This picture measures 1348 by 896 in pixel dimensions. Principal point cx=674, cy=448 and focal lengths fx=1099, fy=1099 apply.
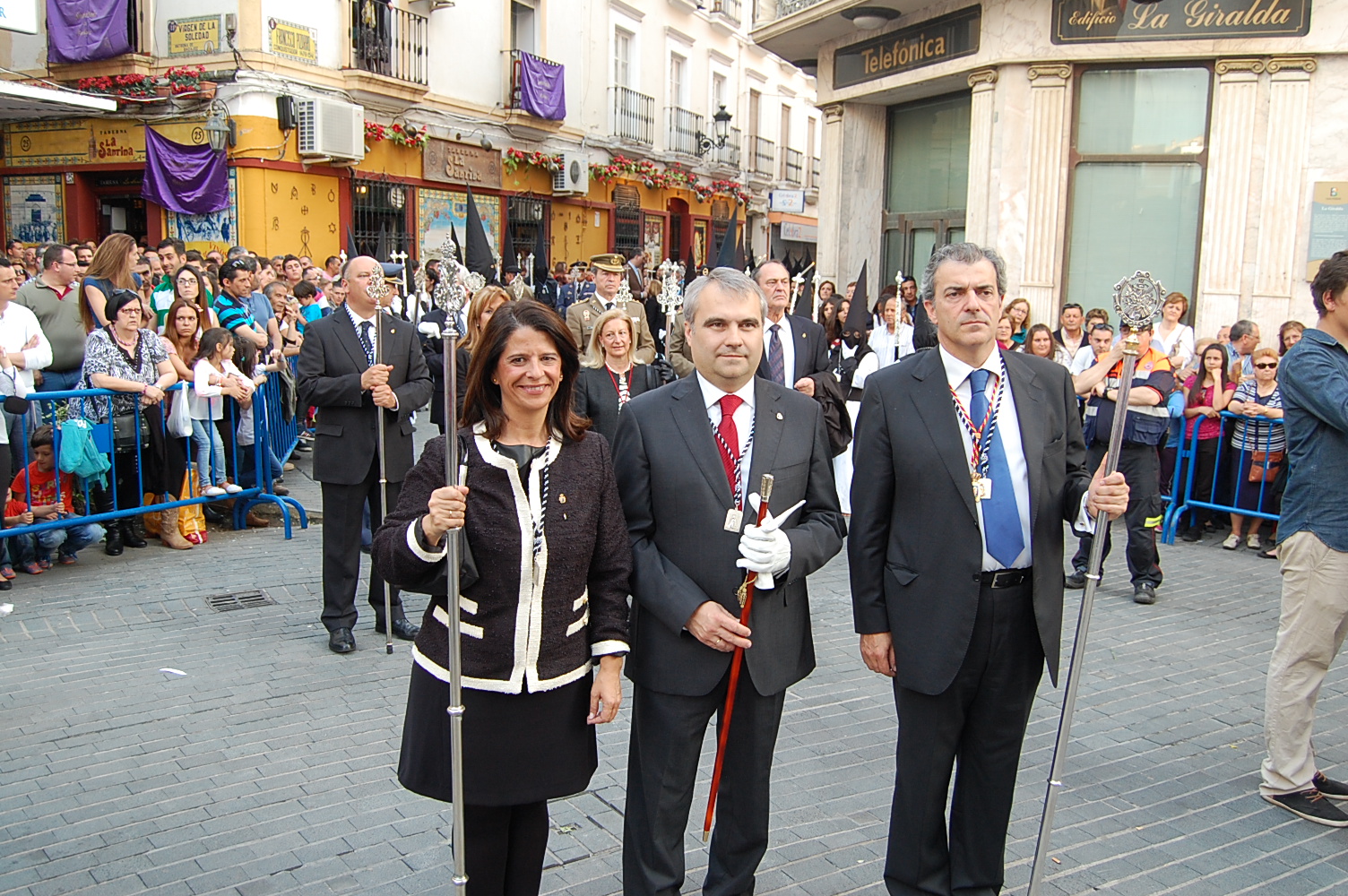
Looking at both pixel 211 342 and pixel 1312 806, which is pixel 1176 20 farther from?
pixel 211 342

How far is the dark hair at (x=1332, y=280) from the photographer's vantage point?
420cm

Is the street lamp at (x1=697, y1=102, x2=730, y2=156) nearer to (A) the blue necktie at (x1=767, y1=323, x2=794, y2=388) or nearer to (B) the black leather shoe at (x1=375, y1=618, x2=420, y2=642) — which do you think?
(A) the blue necktie at (x1=767, y1=323, x2=794, y2=388)

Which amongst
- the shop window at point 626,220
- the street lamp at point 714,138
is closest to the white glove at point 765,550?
the shop window at point 626,220

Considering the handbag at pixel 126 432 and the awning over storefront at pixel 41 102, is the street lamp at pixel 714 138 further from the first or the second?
the handbag at pixel 126 432

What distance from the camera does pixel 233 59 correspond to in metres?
17.6

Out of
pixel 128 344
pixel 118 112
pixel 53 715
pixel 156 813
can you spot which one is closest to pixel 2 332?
pixel 128 344

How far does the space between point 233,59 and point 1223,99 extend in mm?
14383

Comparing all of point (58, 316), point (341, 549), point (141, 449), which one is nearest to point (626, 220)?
point (58, 316)

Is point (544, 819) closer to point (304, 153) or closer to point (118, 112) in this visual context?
point (304, 153)

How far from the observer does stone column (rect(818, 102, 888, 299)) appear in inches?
651

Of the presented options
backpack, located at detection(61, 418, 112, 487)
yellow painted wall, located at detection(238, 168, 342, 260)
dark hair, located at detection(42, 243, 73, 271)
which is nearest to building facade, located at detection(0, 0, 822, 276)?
yellow painted wall, located at detection(238, 168, 342, 260)

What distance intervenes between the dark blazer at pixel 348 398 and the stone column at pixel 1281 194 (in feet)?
31.5

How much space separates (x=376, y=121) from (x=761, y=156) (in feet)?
63.0

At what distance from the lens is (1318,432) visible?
14.3 feet
